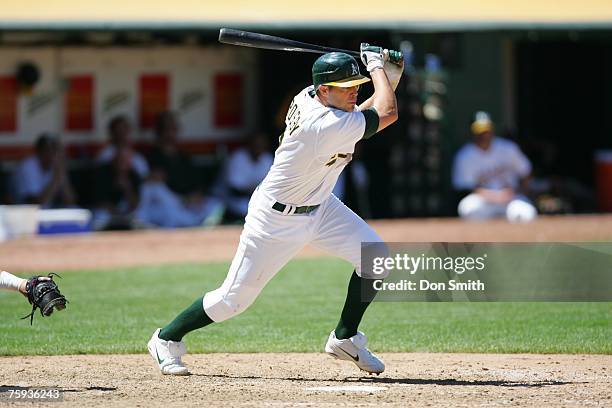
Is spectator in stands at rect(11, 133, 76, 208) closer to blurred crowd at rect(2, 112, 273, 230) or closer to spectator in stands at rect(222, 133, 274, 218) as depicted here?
blurred crowd at rect(2, 112, 273, 230)

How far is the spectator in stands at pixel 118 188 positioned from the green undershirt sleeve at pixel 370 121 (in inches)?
321

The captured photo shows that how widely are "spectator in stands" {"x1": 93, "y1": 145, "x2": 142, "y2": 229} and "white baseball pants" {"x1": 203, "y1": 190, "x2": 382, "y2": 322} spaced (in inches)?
307

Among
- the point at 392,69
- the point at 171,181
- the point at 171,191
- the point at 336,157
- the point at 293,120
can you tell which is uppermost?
the point at 392,69

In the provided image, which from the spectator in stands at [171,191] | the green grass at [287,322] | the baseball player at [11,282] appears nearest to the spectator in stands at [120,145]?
the spectator in stands at [171,191]

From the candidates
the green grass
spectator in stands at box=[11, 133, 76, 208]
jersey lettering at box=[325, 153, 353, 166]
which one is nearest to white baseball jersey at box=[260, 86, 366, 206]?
jersey lettering at box=[325, 153, 353, 166]

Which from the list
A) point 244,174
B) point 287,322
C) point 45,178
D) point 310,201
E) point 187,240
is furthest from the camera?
point 244,174

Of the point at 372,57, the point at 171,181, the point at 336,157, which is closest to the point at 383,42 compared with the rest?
the point at 171,181

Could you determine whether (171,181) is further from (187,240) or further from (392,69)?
(392,69)

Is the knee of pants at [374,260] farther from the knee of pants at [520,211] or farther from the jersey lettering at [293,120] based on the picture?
the knee of pants at [520,211]

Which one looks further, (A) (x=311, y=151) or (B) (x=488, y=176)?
(B) (x=488, y=176)

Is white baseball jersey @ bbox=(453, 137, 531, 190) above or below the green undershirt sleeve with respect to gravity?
below

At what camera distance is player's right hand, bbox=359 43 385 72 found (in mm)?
6309

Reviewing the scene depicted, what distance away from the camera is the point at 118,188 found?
14.0 metres

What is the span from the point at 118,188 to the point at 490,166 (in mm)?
4358
